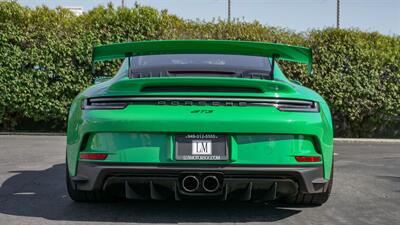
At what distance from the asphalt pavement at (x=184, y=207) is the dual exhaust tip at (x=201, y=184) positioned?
308 millimetres

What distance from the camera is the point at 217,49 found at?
16.1 feet

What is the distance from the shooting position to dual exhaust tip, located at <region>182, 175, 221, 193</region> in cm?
422

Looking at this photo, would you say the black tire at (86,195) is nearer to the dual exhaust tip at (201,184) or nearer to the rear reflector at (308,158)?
the dual exhaust tip at (201,184)

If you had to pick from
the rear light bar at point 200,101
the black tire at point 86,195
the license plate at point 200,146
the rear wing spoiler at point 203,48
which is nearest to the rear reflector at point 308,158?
the rear light bar at point 200,101

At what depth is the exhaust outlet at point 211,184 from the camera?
422 cm

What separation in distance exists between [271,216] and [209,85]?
118cm

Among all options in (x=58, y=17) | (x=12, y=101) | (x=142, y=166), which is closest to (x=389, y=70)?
(x=58, y=17)

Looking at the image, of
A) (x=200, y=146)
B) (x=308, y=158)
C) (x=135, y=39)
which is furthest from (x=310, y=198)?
(x=135, y=39)

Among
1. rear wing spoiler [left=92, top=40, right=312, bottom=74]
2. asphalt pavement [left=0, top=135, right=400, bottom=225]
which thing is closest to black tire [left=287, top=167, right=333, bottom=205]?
asphalt pavement [left=0, top=135, right=400, bottom=225]

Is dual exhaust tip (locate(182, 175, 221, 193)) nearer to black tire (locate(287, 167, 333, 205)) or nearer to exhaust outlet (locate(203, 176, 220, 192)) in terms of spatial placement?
exhaust outlet (locate(203, 176, 220, 192))

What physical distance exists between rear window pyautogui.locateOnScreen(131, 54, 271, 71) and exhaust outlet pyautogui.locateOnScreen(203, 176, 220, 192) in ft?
3.69

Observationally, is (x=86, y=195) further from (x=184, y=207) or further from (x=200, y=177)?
(x=200, y=177)

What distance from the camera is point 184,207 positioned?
493 centimetres

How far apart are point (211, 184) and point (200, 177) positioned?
100 mm
